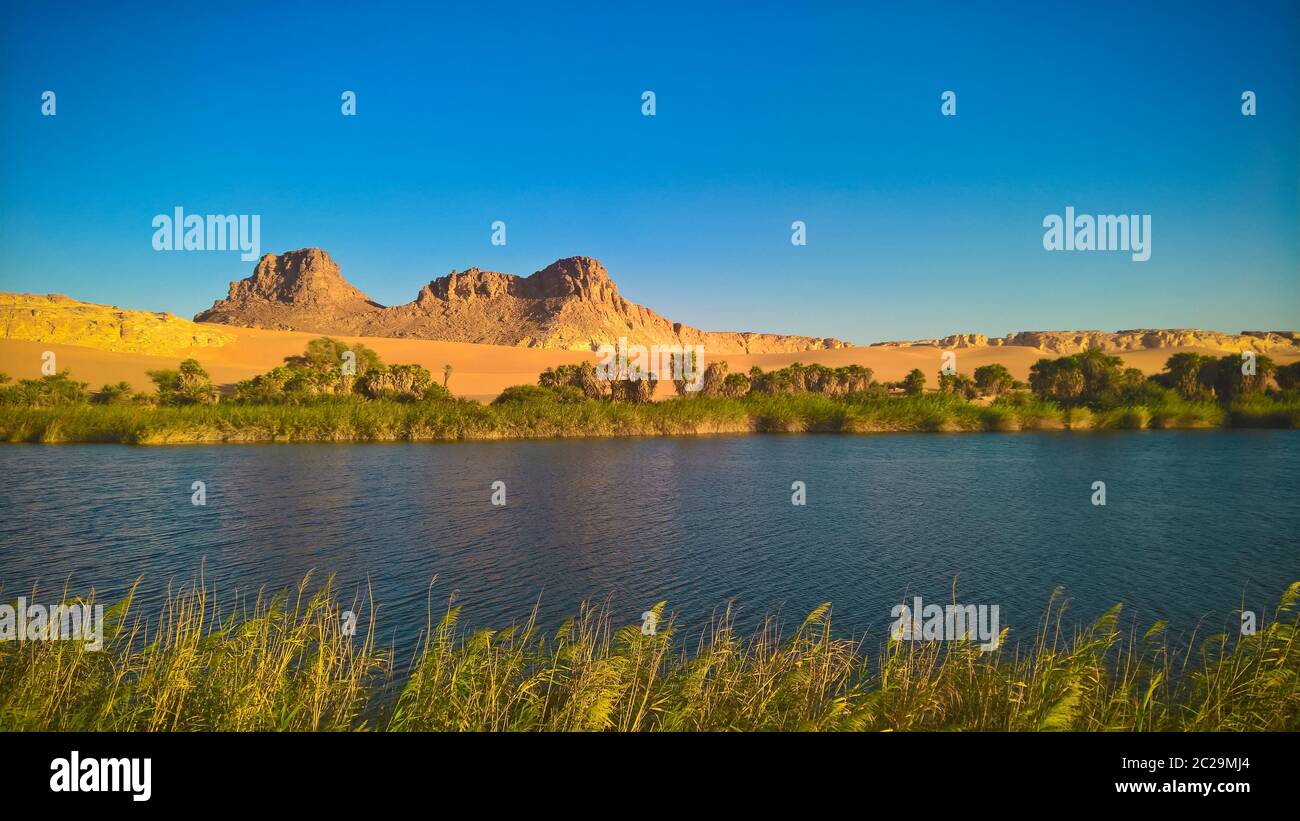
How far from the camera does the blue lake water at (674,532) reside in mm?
13406

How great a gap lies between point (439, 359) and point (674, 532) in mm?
111582

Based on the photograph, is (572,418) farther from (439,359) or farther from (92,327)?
(92,327)

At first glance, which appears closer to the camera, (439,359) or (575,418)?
(575,418)

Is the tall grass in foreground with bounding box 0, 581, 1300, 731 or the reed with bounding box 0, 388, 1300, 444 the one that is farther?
the reed with bounding box 0, 388, 1300, 444

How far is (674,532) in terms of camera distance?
18844 millimetres

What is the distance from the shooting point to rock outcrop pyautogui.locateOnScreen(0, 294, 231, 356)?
9381 centimetres

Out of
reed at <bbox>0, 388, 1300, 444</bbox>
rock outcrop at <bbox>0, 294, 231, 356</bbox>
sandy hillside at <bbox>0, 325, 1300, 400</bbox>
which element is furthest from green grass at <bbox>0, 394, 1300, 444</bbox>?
rock outcrop at <bbox>0, 294, 231, 356</bbox>

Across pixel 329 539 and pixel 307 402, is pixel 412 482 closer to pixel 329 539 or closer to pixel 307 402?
pixel 329 539

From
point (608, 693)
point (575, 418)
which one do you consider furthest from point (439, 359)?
point (608, 693)

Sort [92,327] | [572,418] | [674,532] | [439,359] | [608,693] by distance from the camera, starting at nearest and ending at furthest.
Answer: [608,693], [674,532], [572,418], [92,327], [439,359]

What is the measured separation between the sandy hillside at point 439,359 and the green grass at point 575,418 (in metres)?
40.8

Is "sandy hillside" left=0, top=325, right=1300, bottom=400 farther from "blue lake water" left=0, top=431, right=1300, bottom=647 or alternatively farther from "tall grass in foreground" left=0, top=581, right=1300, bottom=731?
"tall grass in foreground" left=0, top=581, right=1300, bottom=731

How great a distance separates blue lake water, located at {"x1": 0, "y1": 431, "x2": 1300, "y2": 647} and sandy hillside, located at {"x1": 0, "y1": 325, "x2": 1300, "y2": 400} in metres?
56.5
